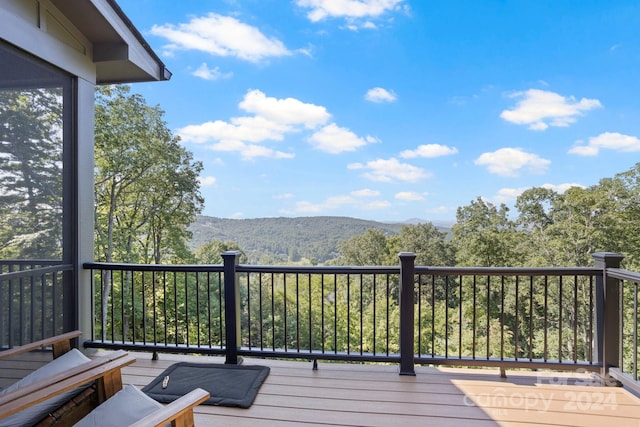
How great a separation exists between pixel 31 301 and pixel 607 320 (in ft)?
15.4

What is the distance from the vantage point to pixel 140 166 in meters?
12.0

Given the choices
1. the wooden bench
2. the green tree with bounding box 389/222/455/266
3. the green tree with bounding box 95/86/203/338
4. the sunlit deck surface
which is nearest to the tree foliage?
the green tree with bounding box 95/86/203/338

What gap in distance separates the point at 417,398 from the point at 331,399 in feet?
2.06

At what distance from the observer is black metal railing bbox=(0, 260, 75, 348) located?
2.57 m

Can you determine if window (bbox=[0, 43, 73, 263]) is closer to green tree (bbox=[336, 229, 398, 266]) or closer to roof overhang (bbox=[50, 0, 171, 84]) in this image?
roof overhang (bbox=[50, 0, 171, 84])

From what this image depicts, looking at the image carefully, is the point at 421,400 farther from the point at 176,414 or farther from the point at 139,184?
the point at 139,184

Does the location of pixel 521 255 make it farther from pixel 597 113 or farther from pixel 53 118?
pixel 53 118

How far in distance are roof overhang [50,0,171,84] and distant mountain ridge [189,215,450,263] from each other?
10228 millimetres

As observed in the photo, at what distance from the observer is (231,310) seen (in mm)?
3090

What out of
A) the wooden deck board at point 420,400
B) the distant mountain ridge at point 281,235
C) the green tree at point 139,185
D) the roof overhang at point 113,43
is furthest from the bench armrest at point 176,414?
the distant mountain ridge at point 281,235

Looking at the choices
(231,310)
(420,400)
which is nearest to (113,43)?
(231,310)

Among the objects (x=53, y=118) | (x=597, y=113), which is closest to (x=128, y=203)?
(x=53, y=118)

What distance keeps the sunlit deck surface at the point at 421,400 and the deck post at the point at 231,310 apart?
45 centimetres

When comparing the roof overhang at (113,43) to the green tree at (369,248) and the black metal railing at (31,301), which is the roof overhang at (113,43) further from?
the green tree at (369,248)
